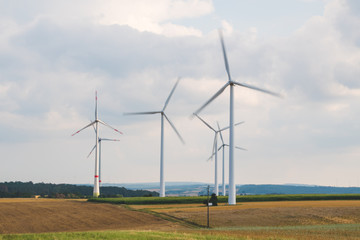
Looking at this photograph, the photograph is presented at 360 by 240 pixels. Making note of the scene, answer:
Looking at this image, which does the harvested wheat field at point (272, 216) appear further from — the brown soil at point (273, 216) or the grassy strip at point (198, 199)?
the grassy strip at point (198, 199)

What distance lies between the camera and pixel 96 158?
476ft

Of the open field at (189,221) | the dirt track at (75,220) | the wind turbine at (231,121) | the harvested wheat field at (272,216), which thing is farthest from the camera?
the wind turbine at (231,121)

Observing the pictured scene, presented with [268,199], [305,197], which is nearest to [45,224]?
[268,199]

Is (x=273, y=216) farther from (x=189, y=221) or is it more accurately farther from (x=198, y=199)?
(x=198, y=199)

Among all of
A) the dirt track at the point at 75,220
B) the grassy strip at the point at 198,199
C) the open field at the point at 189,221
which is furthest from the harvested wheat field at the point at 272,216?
the grassy strip at the point at 198,199

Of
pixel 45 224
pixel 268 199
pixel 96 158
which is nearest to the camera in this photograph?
pixel 45 224

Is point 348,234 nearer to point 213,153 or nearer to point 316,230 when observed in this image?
point 316,230

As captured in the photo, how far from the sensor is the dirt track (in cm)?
6912

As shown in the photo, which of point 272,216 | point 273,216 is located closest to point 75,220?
point 272,216

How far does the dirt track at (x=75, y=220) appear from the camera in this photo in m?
69.1

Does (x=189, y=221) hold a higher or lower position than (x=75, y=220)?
higher

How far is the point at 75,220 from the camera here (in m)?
78.3

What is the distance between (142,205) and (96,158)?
131 feet

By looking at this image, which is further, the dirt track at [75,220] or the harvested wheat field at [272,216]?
the harvested wheat field at [272,216]
